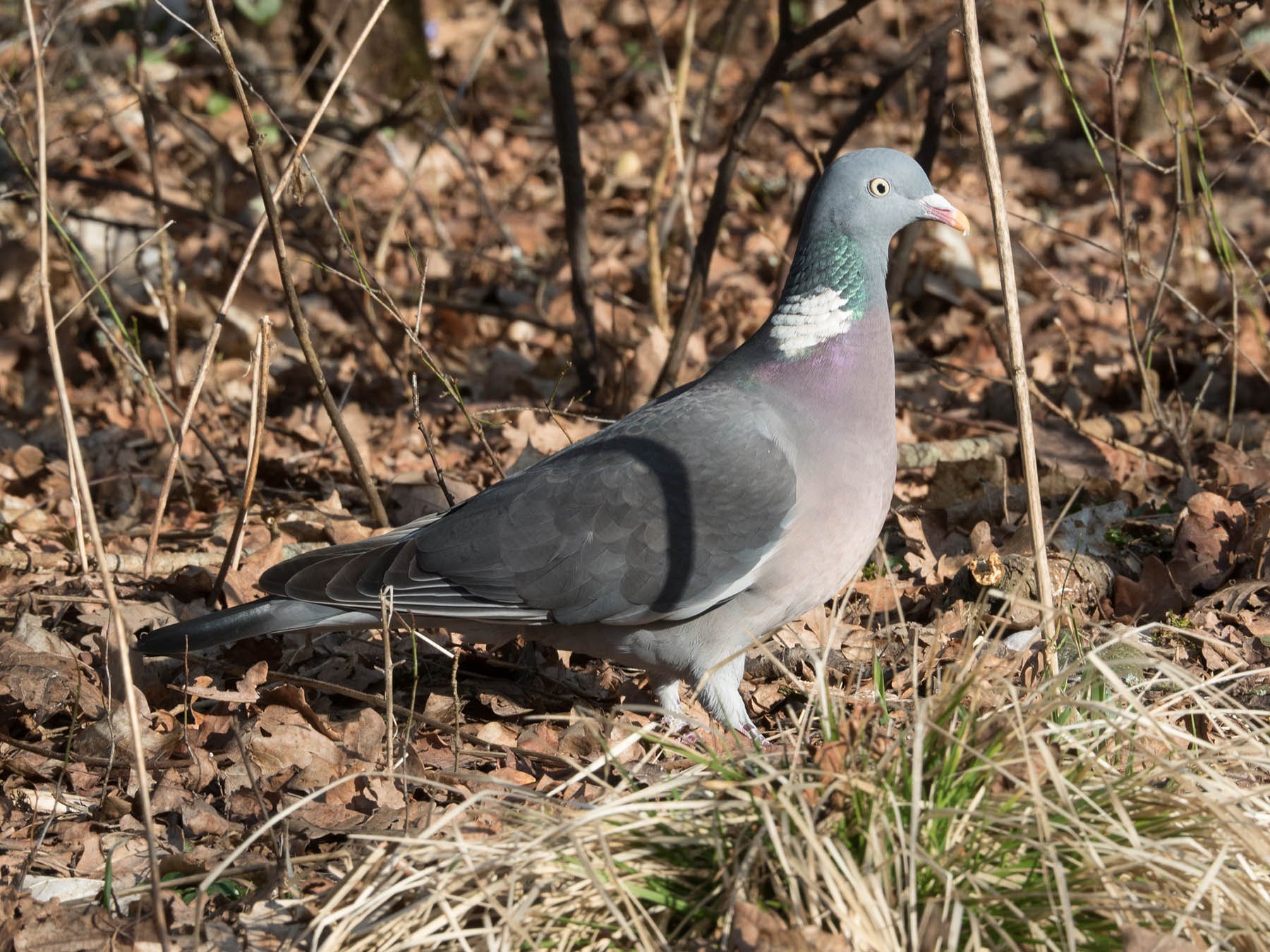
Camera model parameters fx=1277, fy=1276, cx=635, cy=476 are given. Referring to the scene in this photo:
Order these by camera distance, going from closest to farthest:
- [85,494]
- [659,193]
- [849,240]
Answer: [85,494], [849,240], [659,193]

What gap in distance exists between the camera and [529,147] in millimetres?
8445

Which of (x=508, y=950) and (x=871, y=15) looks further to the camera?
(x=871, y=15)

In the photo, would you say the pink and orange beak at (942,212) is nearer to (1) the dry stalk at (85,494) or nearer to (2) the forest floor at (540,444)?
(2) the forest floor at (540,444)

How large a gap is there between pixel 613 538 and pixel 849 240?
99cm

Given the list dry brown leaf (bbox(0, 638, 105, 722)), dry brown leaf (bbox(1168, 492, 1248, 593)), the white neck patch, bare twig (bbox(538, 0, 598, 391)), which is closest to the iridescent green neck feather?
the white neck patch

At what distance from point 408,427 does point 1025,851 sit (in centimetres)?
363

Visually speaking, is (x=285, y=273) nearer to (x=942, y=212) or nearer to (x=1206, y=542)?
(x=942, y=212)

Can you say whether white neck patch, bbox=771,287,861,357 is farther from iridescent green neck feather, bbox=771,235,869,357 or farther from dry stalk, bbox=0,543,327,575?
dry stalk, bbox=0,543,327,575

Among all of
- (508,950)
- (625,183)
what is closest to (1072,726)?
(508,950)

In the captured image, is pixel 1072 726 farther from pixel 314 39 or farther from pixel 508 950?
pixel 314 39

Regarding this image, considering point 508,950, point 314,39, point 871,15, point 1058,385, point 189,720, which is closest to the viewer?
point 508,950

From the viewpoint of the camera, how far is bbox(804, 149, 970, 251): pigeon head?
131 inches

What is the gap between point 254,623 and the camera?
3.38 metres

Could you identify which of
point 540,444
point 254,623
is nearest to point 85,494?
point 254,623
